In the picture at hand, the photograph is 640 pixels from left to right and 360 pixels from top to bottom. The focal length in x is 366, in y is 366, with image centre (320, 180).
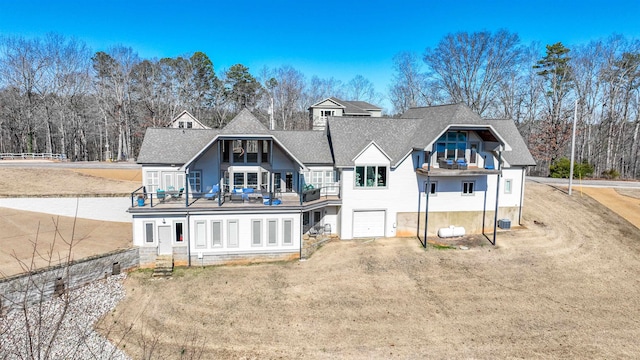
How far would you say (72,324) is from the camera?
49.0ft

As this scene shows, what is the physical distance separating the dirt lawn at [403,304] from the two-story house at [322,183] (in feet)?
5.96

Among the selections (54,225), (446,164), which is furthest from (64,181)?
(446,164)

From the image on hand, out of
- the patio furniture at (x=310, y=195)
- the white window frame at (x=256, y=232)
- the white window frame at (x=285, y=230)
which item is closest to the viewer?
the white window frame at (x=256, y=232)

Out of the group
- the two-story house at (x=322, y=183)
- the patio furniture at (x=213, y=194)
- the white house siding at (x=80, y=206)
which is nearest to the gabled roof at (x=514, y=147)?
the two-story house at (x=322, y=183)

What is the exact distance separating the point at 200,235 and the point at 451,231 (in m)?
16.4

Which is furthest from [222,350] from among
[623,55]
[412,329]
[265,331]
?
Answer: [623,55]

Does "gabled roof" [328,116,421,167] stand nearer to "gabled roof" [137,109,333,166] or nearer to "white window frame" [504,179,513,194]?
"gabled roof" [137,109,333,166]

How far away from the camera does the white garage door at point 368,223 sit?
24.6m

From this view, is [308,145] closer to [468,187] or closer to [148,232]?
[468,187]

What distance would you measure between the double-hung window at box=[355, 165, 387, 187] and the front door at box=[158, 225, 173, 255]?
1195 centimetres

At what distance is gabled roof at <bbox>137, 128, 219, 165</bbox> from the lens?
25047 mm

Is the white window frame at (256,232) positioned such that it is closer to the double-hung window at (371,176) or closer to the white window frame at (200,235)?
the white window frame at (200,235)

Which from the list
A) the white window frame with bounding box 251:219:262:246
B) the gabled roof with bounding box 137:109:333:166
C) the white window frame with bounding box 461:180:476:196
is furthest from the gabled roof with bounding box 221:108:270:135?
the white window frame with bounding box 461:180:476:196

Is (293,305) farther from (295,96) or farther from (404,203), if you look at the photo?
(295,96)
